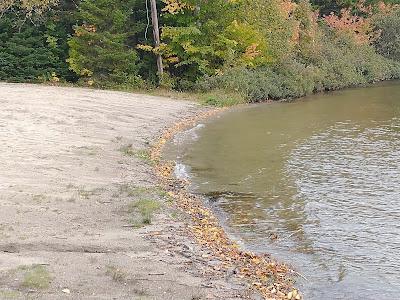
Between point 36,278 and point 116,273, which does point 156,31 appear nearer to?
point 116,273

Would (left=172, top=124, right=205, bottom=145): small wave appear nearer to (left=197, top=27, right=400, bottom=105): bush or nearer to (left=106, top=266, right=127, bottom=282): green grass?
(left=197, top=27, right=400, bottom=105): bush

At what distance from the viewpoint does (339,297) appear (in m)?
7.59

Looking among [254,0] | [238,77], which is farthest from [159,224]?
[254,0]

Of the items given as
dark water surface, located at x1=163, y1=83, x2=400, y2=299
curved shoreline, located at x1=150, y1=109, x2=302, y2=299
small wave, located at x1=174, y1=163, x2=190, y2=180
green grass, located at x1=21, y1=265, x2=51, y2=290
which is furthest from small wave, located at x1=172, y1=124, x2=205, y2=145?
green grass, located at x1=21, y1=265, x2=51, y2=290

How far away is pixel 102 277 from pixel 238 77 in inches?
1081

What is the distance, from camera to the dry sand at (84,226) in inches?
273

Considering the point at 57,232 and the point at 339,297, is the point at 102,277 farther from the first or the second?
the point at 339,297

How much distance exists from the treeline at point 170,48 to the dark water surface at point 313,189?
8.96 metres

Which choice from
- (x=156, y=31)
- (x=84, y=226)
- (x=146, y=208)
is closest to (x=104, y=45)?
(x=156, y=31)

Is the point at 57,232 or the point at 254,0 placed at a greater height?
the point at 254,0

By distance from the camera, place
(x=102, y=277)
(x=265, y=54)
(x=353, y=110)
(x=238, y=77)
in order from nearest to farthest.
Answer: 1. (x=102, y=277)
2. (x=353, y=110)
3. (x=238, y=77)
4. (x=265, y=54)

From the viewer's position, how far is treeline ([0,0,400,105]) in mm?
34406

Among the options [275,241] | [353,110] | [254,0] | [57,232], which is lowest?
[353,110]

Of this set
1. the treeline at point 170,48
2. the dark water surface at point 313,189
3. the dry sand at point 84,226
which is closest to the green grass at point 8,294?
the dry sand at point 84,226
